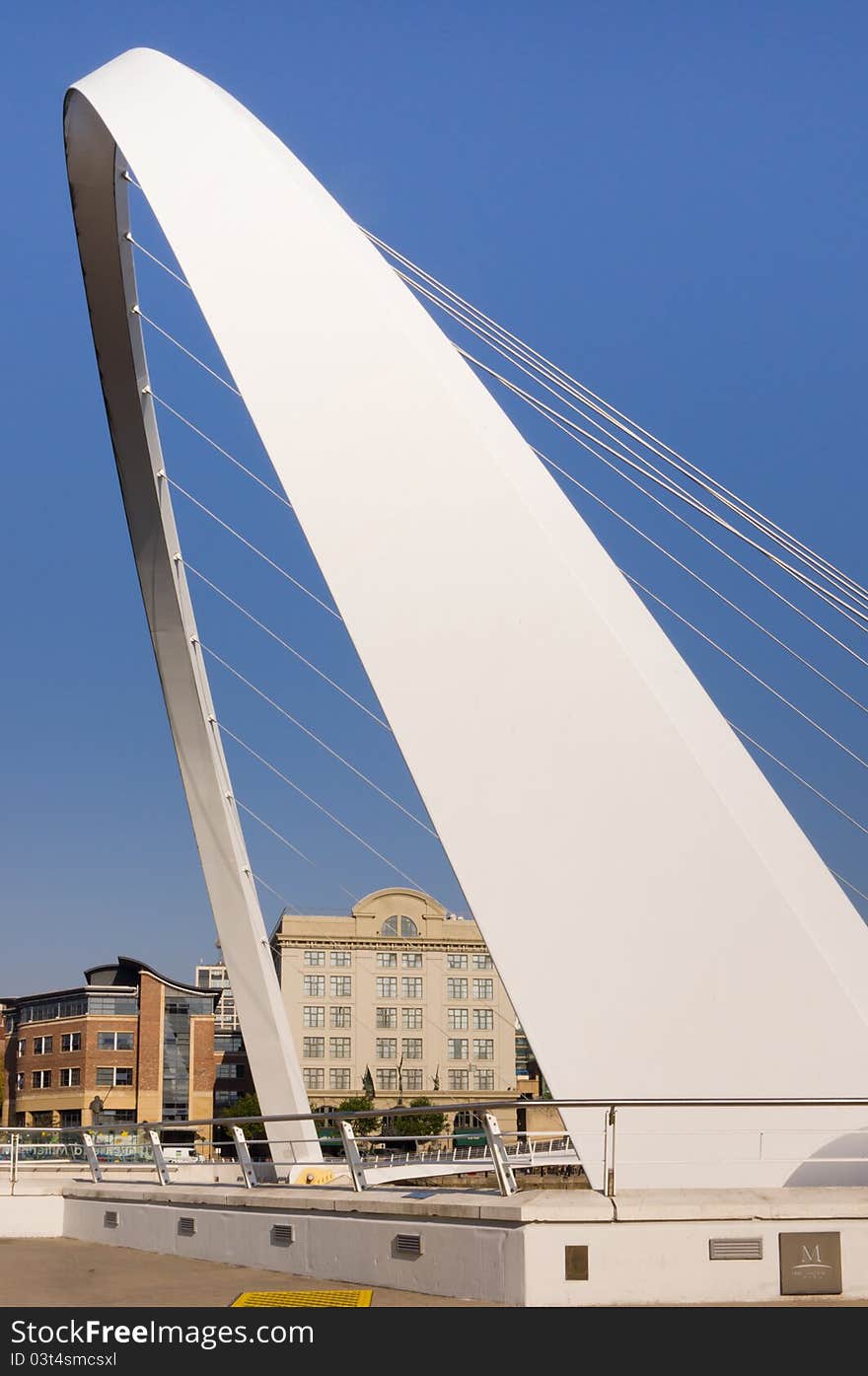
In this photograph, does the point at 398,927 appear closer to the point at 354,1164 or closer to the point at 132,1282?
the point at 354,1164

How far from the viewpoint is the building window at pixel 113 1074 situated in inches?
3445

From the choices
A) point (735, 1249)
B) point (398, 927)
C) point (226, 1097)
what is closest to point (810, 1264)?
point (735, 1249)

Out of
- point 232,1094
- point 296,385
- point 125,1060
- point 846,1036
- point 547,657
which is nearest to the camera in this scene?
point 846,1036

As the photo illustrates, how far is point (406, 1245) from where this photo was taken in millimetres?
8570

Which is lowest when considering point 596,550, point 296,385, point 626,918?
point 626,918

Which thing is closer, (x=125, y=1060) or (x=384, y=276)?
(x=384, y=276)

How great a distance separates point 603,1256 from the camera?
757 centimetres

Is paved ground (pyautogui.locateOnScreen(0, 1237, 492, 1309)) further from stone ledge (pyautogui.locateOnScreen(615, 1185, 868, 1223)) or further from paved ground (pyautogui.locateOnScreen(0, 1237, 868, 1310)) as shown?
stone ledge (pyautogui.locateOnScreen(615, 1185, 868, 1223))

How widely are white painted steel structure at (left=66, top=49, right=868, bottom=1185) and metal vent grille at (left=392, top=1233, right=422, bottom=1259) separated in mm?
1103

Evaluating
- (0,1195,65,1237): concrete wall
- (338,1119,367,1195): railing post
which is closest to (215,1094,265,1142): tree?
(0,1195,65,1237): concrete wall
